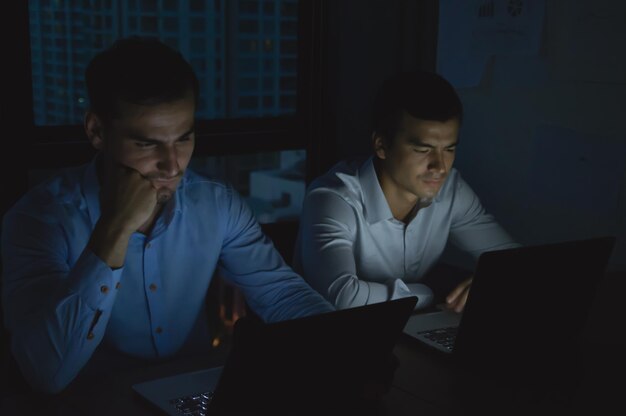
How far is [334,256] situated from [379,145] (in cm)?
41

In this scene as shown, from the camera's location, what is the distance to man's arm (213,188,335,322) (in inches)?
69.4

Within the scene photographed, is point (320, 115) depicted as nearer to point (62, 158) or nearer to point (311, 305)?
point (62, 158)

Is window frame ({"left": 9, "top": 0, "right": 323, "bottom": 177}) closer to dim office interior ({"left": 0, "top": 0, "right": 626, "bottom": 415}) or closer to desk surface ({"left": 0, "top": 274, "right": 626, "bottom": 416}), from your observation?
dim office interior ({"left": 0, "top": 0, "right": 626, "bottom": 415})

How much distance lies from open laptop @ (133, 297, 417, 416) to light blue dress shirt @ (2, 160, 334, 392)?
0.20 meters

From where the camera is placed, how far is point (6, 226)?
1.58 meters

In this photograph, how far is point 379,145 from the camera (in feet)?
7.20

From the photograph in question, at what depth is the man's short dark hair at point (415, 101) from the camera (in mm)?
2084

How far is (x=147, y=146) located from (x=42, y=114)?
80 centimetres

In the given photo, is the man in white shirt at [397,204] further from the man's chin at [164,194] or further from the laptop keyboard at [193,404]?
the laptop keyboard at [193,404]

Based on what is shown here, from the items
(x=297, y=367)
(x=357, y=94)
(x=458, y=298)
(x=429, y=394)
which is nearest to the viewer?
(x=297, y=367)

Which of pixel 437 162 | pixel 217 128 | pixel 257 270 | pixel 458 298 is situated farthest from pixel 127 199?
pixel 217 128

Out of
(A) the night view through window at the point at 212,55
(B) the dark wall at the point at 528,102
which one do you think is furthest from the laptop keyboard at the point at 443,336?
(A) the night view through window at the point at 212,55

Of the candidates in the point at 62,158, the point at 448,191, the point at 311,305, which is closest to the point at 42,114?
the point at 62,158

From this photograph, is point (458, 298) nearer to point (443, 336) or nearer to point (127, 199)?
point (443, 336)
